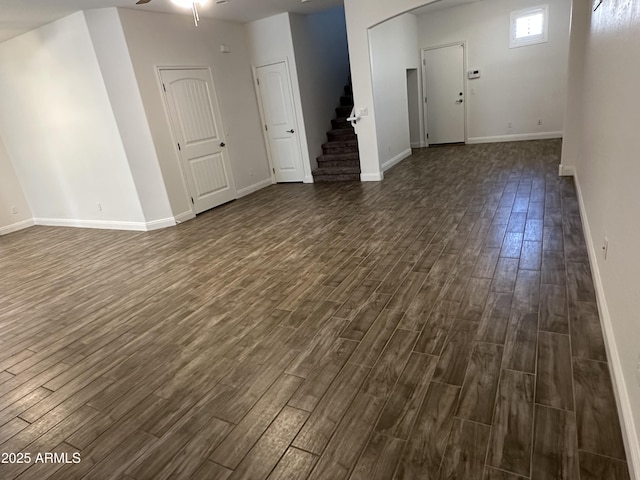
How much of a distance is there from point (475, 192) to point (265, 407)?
419 cm

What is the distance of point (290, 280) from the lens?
3.27 meters

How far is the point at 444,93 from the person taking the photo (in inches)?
348

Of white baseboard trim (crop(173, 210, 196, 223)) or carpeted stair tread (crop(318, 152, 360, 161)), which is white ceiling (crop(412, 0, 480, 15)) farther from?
white baseboard trim (crop(173, 210, 196, 223))

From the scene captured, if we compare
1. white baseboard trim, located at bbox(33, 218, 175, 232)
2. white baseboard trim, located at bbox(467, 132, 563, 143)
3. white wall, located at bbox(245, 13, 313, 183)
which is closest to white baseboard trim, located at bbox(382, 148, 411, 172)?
white wall, located at bbox(245, 13, 313, 183)

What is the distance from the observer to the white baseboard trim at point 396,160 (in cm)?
709

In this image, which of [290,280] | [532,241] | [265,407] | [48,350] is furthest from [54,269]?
[532,241]

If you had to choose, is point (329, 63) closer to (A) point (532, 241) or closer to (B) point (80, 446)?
(A) point (532, 241)

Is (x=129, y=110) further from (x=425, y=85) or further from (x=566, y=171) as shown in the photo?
(x=425, y=85)

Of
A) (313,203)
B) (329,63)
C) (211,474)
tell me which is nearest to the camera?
(211,474)

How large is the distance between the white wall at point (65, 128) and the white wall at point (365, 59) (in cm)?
358

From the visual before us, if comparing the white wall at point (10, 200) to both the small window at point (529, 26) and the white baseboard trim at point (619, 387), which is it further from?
the small window at point (529, 26)

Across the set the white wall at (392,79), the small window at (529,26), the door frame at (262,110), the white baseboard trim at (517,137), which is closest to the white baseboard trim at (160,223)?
the door frame at (262,110)

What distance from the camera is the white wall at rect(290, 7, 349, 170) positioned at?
6773mm

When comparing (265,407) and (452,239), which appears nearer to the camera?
(265,407)
